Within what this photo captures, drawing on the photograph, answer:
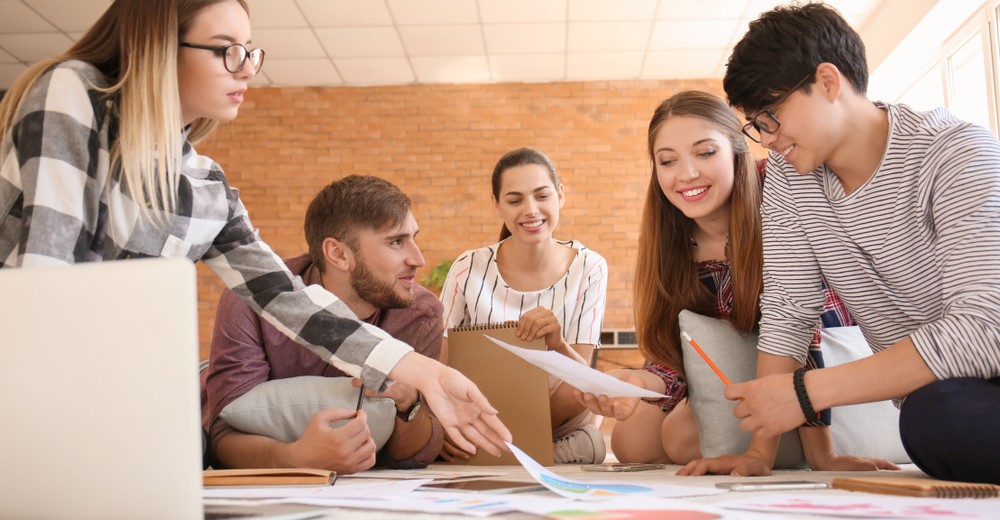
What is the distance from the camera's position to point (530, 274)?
2963mm

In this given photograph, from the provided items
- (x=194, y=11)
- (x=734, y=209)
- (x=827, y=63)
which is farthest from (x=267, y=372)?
(x=827, y=63)

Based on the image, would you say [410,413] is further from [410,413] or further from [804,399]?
[804,399]

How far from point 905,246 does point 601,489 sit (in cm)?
79

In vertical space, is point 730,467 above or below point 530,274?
below

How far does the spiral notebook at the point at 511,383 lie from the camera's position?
219 cm

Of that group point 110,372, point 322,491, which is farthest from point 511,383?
point 110,372

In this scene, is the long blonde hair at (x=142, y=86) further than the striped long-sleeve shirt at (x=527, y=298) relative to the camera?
No

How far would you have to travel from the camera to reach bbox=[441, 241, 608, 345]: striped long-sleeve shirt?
9.36ft

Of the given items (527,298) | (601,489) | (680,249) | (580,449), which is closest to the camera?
(601,489)

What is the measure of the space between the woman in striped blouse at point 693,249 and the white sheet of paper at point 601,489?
0.74 m

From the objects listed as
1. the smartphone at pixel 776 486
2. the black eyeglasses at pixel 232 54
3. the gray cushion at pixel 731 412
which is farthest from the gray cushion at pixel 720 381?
the black eyeglasses at pixel 232 54

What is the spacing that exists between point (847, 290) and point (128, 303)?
141cm

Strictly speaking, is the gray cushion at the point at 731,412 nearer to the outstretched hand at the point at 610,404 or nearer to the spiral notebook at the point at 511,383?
the outstretched hand at the point at 610,404

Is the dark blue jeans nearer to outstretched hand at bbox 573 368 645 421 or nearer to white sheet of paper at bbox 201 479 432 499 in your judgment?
outstretched hand at bbox 573 368 645 421
